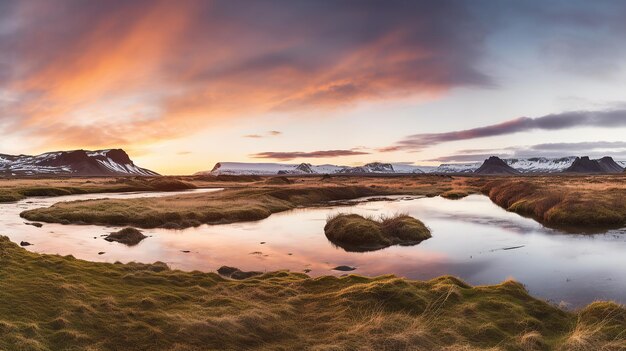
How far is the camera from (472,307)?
15516 mm

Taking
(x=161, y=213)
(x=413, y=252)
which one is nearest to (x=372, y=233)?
(x=413, y=252)

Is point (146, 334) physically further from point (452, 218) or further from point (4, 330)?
point (452, 218)

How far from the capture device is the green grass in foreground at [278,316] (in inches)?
481

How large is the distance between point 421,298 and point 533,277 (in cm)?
1267

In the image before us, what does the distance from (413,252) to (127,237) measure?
2498cm

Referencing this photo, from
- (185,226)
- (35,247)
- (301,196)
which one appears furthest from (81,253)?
(301,196)

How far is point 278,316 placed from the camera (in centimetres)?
1461

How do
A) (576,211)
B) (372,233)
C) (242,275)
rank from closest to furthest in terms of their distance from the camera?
(242,275), (372,233), (576,211)

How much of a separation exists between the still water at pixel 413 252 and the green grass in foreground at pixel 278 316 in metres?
6.55

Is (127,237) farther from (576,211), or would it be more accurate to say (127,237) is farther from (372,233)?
(576,211)

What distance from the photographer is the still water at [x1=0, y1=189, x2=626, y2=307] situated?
24.8 metres

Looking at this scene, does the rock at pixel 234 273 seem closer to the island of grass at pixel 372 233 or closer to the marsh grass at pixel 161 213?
the island of grass at pixel 372 233

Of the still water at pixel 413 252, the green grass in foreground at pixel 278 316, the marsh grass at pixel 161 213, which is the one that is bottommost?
the still water at pixel 413 252

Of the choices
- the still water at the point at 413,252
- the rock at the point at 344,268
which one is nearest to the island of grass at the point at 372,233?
the still water at the point at 413,252
